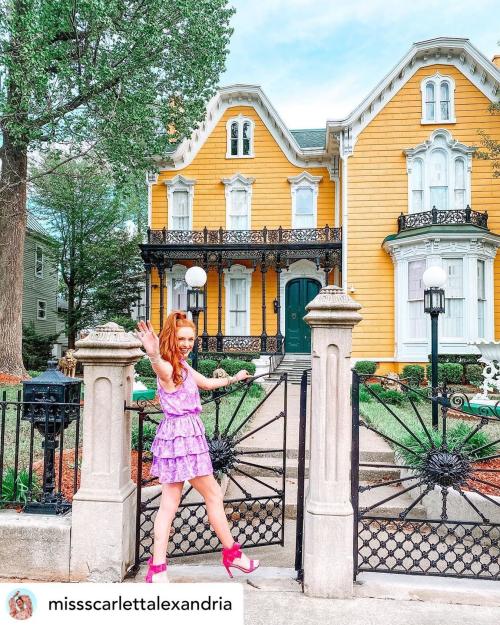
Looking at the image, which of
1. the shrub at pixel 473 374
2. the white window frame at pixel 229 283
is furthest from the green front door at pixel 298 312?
the shrub at pixel 473 374

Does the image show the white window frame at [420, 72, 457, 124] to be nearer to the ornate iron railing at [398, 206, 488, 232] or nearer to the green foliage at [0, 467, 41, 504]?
the ornate iron railing at [398, 206, 488, 232]

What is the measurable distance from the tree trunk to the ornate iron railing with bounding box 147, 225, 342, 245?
5214 millimetres

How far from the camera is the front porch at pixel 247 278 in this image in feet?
57.4

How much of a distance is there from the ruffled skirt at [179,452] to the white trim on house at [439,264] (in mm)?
13267

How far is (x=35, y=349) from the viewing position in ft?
68.4

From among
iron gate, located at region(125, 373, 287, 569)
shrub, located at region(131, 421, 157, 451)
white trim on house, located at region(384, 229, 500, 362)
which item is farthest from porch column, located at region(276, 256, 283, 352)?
iron gate, located at region(125, 373, 287, 569)

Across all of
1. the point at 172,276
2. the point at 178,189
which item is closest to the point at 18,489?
the point at 172,276

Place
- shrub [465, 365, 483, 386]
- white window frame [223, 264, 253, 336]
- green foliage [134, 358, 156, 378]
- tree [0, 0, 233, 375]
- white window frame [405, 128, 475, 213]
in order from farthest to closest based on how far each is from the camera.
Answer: white window frame [223, 264, 253, 336], white window frame [405, 128, 475, 213], green foliage [134, 358, 156, 378], shrub [465, 365, 483, 386], tree [0, 0, 233, 375]

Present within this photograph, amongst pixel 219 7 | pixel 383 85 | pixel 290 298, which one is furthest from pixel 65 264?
pixel 383 85

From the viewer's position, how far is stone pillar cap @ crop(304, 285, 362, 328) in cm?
331

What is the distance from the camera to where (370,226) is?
52.8ft

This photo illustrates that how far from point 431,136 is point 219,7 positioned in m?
8.27

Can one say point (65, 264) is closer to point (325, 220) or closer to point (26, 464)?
point (325, 220)

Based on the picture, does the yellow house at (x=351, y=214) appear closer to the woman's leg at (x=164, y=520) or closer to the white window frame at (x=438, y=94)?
the white window frame at (x=438, y=94)
